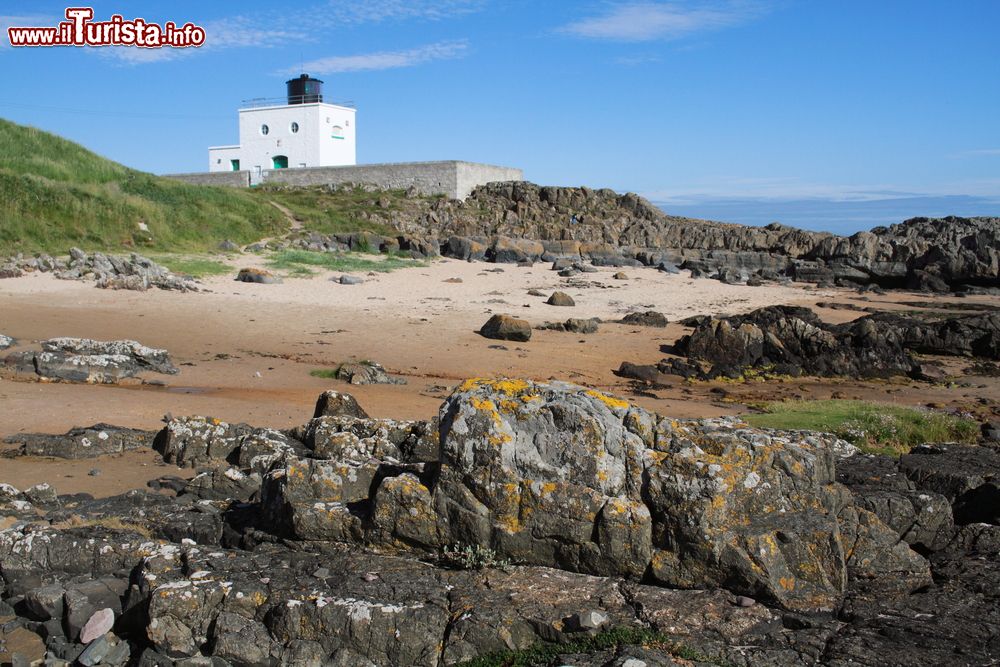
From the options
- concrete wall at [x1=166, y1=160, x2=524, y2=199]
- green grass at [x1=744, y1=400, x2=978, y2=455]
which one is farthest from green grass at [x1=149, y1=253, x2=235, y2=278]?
concrete wall at [x1=166, y1=160, x2=524, y2=199]

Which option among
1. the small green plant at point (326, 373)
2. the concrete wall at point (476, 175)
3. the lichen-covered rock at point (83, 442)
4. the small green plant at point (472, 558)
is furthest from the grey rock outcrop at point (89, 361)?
the concrete wall at point (476, 175)

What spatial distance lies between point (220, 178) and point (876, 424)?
49.1 m

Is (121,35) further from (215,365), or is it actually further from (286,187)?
(286,187)

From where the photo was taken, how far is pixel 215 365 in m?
15.1

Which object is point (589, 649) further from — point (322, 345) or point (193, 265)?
point (193, 265)

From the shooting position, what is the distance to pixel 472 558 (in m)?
5.28

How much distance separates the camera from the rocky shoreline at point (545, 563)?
4.78 m

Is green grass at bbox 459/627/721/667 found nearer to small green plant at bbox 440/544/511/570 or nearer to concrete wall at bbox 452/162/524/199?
small green plant at bbox 440/544/511/570

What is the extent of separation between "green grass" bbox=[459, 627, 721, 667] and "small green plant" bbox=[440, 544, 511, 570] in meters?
0.67

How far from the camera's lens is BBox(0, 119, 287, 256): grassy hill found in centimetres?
2745

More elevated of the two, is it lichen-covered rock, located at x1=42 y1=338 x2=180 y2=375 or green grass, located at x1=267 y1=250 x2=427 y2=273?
green grass, located at x1=267 y1=250 x2=427 y2=273

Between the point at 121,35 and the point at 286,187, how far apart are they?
24.4 metres

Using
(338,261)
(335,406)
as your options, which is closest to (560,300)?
(338,261)

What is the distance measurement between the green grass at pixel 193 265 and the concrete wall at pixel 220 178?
25.7 metres
